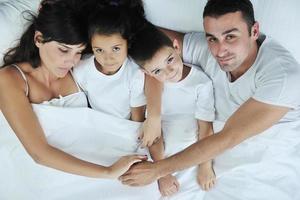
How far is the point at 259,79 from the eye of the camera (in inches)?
41.9

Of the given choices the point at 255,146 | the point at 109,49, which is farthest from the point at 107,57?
the point at 255,146

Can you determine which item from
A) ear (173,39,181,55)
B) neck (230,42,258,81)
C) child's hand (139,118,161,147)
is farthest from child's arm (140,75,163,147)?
neck (230,42,258,81)

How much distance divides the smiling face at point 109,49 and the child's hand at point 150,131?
0.61 ft

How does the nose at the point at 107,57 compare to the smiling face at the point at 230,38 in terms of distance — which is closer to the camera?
the smiling face at the point at 230,38

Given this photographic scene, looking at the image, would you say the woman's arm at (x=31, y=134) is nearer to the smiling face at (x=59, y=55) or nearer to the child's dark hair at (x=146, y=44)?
the smiling face at (x=59, y=55)

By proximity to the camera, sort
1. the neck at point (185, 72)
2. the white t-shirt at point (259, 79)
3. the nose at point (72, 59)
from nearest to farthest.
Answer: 1. the white t-shirt at point (259, 79)
2. the nose at point (72, 59)
3. the neck at point (185, 72)

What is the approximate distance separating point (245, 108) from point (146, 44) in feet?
0.99

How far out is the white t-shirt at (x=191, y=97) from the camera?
1.20m

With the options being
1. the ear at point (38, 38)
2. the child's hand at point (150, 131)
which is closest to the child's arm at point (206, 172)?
the child's hand at point (150, 131)

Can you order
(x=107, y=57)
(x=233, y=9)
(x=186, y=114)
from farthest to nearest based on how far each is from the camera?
1. (x=186, y=114)
2. (x=107, y=57)
3. (x=233, y=9)

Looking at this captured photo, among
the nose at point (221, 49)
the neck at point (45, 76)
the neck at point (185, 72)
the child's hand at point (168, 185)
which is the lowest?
the child's hand at point (168, 185)

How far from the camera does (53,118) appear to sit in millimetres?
1177

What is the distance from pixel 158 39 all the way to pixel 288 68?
335 mm

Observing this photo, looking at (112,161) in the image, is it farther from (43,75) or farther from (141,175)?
(43,75)
